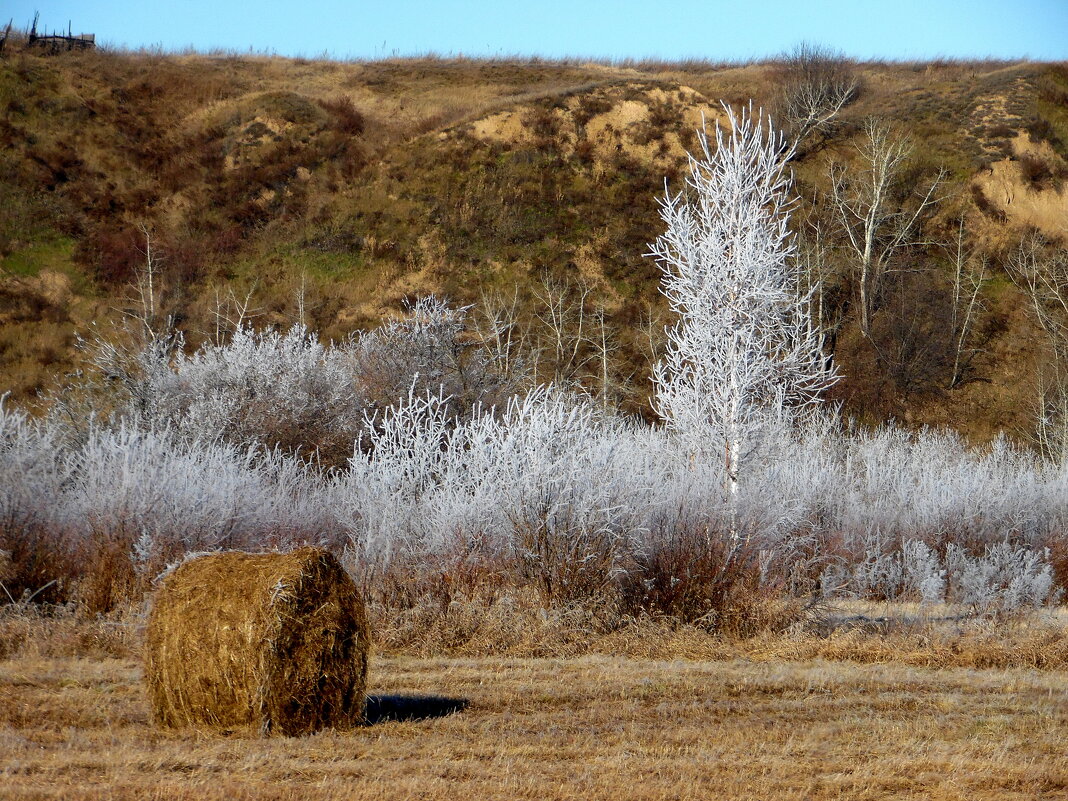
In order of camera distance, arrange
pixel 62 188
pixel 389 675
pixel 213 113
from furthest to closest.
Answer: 1. pixel 213 113
2. pixel 62 188
3. pixel 389 675

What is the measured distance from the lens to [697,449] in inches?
501

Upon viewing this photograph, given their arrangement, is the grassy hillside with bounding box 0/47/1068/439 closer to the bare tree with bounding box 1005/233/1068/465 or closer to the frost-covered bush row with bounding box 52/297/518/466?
the bare tree with bounding box 1005/233/1068/465

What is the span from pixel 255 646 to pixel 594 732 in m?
2.16

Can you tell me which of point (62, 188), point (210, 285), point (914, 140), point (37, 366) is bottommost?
point (37, 366)

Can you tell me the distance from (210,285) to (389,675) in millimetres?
31486

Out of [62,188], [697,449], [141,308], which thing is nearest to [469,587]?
[697,449]

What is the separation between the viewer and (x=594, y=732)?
6.87 meters

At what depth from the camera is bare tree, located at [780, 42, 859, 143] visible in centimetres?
4422

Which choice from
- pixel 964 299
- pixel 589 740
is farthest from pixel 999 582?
pixel 964 299

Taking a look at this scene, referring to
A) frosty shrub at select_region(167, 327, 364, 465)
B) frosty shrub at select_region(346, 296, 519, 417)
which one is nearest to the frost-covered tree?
frosty shrub at select_region(167, 327, 364, 465)

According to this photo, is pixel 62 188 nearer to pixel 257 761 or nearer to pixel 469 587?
pixel 469 587

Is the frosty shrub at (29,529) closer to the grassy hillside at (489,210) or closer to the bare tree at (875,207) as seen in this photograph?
the grassy hillside at (489,210)

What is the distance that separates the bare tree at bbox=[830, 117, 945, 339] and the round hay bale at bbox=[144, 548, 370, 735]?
100ft

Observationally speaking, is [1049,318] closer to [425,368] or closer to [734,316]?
[425,368]
